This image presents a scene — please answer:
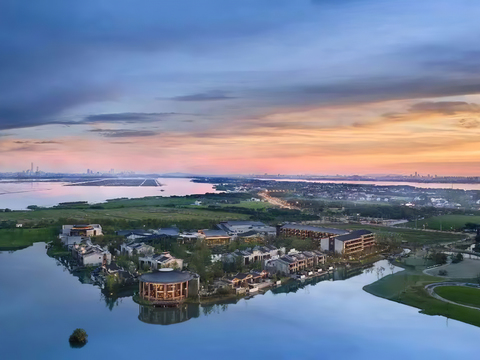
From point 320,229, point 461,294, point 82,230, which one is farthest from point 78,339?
point 320,229

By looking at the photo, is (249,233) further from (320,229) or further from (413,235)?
(413,235)

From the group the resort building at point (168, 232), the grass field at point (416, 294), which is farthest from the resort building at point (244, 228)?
the grass field at point (416, 294)

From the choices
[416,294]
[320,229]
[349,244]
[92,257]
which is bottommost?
[416,294]

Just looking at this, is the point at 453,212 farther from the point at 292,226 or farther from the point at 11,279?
the point at 11,279

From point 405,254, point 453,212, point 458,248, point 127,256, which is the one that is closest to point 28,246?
point 127,256

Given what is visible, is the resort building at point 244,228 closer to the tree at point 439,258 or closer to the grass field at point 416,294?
the tree at point 439,258

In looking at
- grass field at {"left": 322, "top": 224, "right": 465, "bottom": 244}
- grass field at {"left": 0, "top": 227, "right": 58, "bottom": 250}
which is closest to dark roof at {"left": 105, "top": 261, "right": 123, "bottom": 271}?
grass field at {"left": 0, "top": 227, "right": 58, "bottom": 250}

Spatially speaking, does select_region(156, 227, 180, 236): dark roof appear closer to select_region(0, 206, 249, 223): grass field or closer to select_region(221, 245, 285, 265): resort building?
select_region(0, 206, 249, 223): grass field
